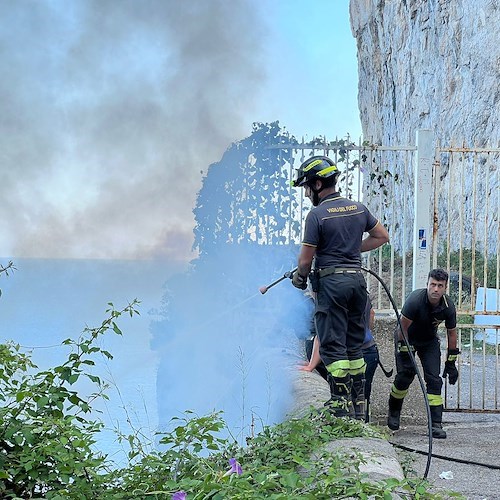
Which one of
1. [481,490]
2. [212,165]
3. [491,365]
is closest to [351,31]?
[491,365]

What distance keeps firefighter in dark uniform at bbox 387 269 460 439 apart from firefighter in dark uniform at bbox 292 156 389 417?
5.07 ft

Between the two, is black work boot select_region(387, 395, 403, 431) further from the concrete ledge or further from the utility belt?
the utility belt

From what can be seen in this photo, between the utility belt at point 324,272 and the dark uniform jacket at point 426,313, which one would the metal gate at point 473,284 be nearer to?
the dark uniform jacket at point 426,313

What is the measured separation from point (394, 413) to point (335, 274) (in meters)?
2.57

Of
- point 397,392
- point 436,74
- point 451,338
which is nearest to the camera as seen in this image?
point 451,338

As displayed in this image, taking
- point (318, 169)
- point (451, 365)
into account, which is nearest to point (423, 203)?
point (451, 365)

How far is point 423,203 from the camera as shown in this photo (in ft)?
24.2

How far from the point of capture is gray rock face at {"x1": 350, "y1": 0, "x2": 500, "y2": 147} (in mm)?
26938

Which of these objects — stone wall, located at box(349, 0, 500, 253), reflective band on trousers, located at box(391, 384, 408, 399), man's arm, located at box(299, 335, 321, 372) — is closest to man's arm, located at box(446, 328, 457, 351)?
reflective band on trousers, located at box(391, 384, 408, 399)

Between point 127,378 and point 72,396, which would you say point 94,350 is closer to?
point 72,396

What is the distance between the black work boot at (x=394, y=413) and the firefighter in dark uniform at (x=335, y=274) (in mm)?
1894

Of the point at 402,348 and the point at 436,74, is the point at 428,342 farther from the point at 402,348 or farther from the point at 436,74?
the point at 436,74

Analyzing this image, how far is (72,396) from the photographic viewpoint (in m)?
3.33

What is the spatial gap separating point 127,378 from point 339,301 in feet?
12.9
